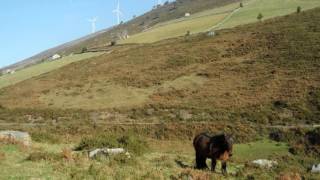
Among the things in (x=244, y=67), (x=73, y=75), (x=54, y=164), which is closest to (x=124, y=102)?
(x=244, y=67)

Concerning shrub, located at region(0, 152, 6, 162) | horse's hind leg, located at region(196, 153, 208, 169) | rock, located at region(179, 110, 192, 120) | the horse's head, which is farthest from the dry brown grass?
shrub, located at region(0, 152, 6, 162)

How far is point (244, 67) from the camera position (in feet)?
242

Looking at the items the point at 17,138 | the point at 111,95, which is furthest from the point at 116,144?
the point at 111,95

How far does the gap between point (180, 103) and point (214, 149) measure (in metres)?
40.1

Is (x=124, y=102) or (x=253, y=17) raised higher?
(x=253, y=17)

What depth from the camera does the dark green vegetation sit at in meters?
25.6

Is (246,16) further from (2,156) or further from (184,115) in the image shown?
(2,156)

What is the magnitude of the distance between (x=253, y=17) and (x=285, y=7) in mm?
8884

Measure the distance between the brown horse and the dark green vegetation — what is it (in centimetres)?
101

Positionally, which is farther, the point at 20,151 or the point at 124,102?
the point at 124,102

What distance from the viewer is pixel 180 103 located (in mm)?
62312

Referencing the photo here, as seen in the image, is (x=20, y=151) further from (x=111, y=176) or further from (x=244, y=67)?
(x=244, y=67)

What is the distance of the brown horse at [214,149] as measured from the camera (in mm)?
21741

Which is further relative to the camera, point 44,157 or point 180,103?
point 180,103
